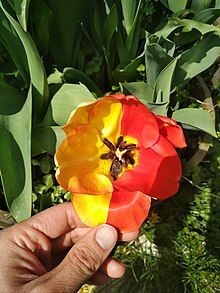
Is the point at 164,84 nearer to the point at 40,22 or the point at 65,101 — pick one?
the point at 65,101

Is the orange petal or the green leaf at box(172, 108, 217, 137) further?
the green leaf at box(172, 108, 217, 137)

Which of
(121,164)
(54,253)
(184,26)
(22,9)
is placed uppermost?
(22,9)

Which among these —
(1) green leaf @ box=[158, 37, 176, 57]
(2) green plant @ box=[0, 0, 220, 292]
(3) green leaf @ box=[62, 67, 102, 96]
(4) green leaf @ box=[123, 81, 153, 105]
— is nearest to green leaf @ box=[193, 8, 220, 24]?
(2) green plant @ box=[0, 0, 220, 292]

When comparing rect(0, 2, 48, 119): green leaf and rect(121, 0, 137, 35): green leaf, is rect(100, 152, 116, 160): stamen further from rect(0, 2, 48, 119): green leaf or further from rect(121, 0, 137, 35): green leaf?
rect(121, 0, 137, 35): green leaf

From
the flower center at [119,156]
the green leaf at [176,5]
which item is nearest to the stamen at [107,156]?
the flower center at [119,156]

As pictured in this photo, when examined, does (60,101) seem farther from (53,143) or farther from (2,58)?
(2,58)

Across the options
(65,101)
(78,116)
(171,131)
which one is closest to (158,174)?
(171,131)

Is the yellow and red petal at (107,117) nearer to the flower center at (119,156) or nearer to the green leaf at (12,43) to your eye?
the flower center at (119,156)
